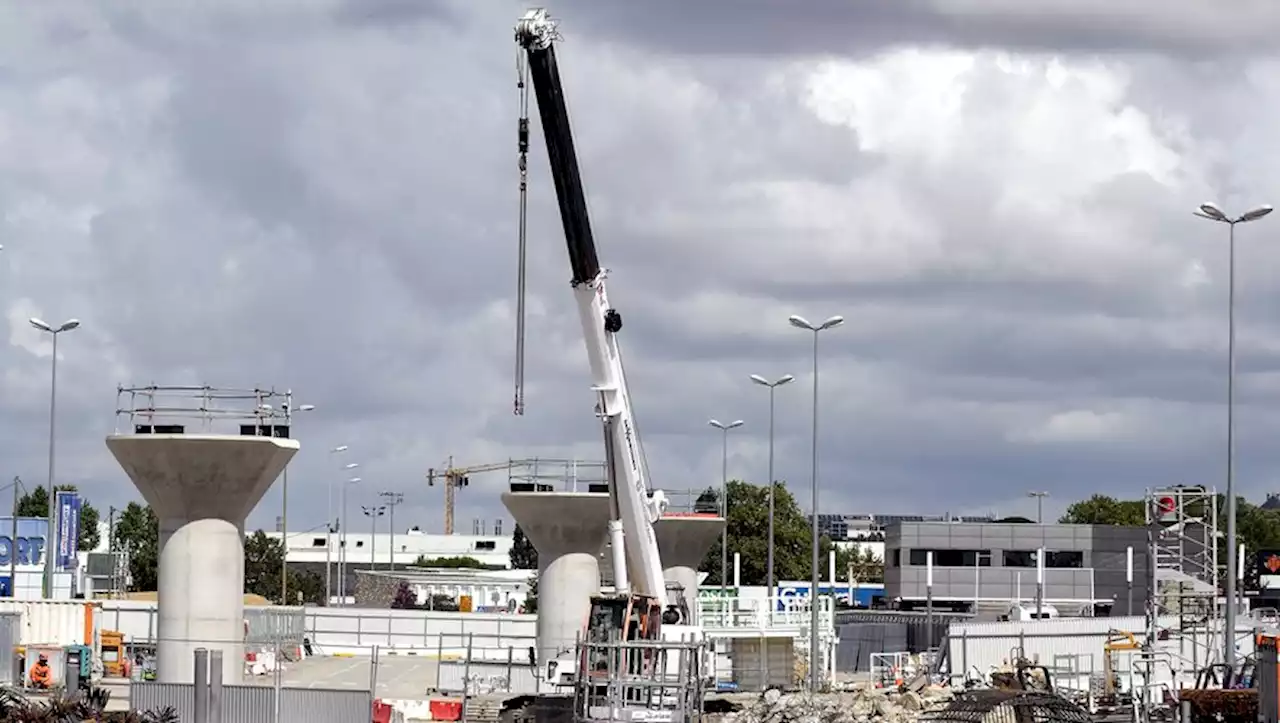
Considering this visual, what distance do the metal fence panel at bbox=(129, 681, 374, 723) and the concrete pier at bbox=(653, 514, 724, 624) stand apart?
34.3 metres

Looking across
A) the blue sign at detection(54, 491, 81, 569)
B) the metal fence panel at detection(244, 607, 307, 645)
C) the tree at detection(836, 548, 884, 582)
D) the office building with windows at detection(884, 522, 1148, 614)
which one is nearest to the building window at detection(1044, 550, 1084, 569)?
the office building with windows at detection(884, 522, 1148, 614)

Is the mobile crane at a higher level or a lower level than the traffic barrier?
higher

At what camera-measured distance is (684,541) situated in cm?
7231

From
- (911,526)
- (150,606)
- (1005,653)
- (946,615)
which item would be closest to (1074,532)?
(911,526)

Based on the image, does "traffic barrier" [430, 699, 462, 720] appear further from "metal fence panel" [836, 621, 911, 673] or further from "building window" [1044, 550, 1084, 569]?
"building window" [1044, 550, 1084, 569]

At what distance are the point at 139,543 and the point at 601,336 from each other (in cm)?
10776

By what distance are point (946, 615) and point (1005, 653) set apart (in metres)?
32.6

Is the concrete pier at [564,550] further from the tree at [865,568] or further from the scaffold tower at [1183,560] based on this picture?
the tree at [865,568]

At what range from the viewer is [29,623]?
60.6m

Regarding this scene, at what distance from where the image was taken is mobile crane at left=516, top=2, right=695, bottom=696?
134 feet

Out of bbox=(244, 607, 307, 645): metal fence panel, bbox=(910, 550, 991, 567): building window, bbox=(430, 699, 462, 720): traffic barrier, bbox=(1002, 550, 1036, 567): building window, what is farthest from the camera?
bbox=(910, 550, 991, 567): building window

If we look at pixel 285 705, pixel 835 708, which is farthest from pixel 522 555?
pixel 285 705

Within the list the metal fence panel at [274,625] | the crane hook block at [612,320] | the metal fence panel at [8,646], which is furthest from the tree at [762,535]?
the crane hook block at [612,320]

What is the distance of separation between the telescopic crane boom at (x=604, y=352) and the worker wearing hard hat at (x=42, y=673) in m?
16.0
